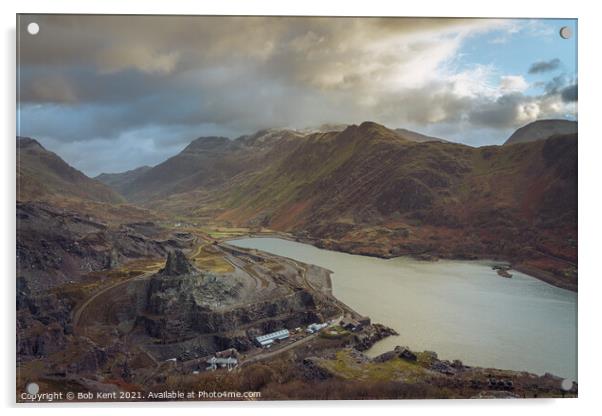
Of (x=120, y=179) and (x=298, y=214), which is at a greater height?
(x=120, y=179)

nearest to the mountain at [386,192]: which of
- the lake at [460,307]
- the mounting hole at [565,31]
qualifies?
the lake at [460,307]

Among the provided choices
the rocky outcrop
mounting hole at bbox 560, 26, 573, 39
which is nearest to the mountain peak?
the rocky outcrop

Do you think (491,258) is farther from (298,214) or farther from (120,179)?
(120,179)

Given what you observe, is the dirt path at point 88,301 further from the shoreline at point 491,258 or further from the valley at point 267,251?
the shoreline at point 491,258

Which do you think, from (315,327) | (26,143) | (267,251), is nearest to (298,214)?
(267,251)

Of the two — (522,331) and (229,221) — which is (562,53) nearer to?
(522,331)
